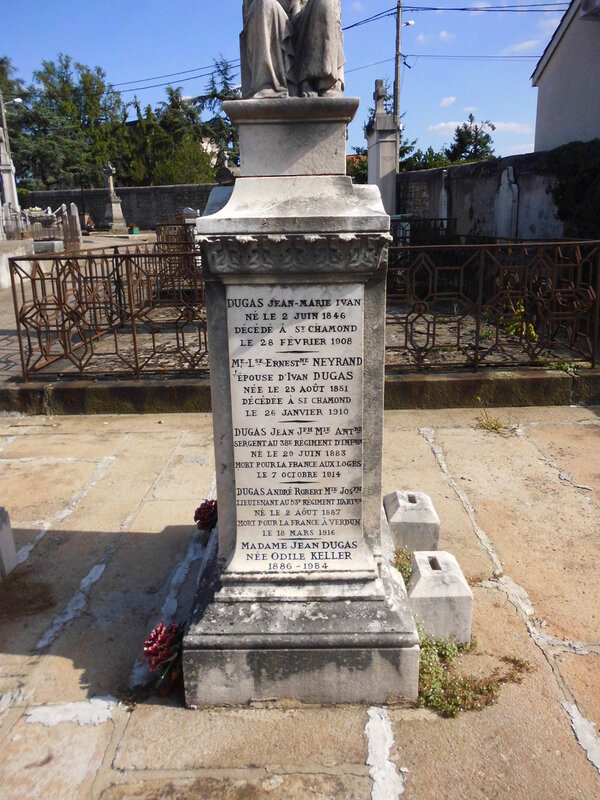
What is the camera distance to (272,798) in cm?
216

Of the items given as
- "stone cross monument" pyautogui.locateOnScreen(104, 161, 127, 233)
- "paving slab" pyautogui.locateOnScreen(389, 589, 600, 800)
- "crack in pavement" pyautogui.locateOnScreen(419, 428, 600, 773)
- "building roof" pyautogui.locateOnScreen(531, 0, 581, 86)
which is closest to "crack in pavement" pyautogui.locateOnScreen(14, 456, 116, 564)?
"paving slab" pyautogui.locateOnScreen(389, 589, 600, 800)

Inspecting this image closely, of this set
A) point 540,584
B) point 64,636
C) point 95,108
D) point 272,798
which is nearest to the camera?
point 272,798

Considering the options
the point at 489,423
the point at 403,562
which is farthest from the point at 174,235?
the point at 403,562

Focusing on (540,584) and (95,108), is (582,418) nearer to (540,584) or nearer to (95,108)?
(540,584)

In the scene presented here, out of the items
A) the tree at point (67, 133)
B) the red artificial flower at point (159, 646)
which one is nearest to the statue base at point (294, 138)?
the red artificial flower at point (159, 646)

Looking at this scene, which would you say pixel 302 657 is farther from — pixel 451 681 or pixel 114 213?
pixel 114 213

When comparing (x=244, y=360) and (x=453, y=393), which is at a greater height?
(x=244, y=360)

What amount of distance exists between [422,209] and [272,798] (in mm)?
17329

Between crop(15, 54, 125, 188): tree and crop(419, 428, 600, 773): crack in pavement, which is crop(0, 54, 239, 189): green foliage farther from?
crop(419, 428, 600, 773): crack in pavement

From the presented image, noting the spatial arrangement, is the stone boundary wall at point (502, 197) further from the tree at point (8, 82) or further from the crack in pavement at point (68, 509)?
the tree at point (8, 82)

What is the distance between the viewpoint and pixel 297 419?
103 inches

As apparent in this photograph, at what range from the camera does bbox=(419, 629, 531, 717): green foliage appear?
2551 millimetres

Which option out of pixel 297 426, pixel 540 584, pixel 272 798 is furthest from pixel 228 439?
pixel 540 584

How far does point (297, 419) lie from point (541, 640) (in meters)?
1.54
